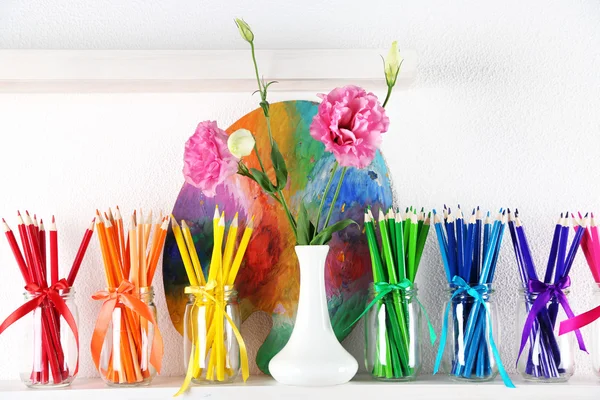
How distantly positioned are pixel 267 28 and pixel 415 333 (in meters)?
0.43

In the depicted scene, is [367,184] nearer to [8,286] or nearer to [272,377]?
[272,377]

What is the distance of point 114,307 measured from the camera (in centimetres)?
69

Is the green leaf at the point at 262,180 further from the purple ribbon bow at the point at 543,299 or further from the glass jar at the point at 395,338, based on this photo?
the purple ribbon bow at the point at 543,299

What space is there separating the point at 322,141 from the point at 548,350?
0.34 m

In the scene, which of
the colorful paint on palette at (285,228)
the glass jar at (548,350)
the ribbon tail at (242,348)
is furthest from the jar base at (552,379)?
the ribbon tail at (242,348)

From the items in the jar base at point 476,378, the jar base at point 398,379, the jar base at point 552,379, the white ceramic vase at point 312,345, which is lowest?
the jar base at point 552,379

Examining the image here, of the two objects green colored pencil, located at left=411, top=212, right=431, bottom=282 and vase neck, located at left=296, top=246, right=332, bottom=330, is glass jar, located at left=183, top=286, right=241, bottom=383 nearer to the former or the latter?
vase neck, located at left=296, top=246, right=332, bottom=330

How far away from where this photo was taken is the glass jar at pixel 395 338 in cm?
69

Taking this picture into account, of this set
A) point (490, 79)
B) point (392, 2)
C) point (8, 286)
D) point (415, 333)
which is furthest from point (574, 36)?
point (8, 286)

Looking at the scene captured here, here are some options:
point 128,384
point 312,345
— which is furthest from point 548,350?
point 128,384

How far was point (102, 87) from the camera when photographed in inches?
30.9

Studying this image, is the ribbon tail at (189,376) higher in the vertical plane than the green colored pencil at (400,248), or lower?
lower

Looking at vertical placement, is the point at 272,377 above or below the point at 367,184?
Result: below

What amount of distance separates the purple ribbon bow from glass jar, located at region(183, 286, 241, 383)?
12.9 inches
